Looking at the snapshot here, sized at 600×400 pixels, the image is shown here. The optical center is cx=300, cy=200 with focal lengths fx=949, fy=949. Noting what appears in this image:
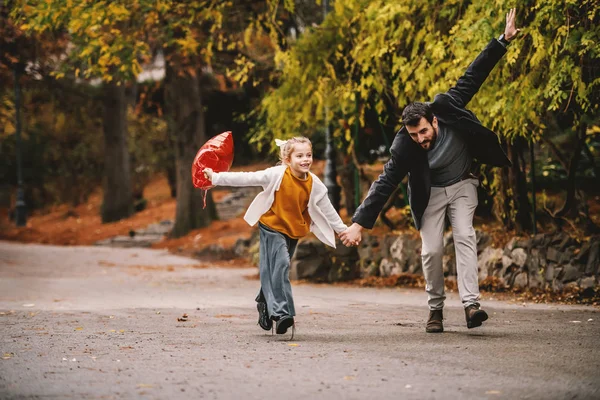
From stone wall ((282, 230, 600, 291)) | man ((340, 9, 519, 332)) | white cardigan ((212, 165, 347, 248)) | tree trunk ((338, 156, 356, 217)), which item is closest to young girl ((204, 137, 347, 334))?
white cardigan ((212, 165, 347, 248))

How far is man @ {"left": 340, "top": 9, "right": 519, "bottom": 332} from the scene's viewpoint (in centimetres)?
745

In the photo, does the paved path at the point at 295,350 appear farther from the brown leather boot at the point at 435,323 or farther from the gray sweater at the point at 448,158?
the gray sweater at the point at 448,158

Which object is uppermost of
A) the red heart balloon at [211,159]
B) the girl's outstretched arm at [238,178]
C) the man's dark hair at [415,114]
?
the man's dark hair at [415,114]

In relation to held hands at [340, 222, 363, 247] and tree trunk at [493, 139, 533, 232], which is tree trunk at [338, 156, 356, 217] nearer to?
tree trunk at [493, 139, 533, 232]

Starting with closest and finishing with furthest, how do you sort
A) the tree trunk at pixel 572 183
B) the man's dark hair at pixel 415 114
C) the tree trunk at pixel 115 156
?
the man's dark hair at pixel 415 114, the tree trunk at pixel 572 183, the tree trunk at pixel 115 156

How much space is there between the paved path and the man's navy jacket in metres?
1.05

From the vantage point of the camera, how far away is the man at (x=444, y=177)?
745 centimetres

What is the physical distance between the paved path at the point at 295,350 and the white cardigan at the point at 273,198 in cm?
88

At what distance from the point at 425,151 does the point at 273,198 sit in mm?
1269

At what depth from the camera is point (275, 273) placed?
7.60m

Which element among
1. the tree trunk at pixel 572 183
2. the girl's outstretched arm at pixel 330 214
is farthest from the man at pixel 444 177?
the tree trunk at pixel 572 183

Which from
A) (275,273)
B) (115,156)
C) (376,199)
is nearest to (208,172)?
(275,273)

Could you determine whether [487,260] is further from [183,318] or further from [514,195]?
[183,318]

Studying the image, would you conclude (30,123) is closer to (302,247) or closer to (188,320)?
(302,247)
